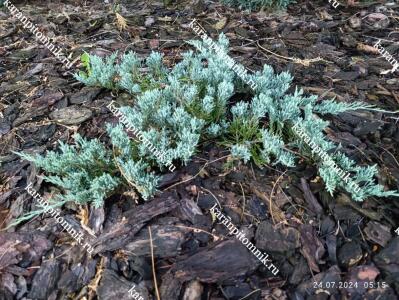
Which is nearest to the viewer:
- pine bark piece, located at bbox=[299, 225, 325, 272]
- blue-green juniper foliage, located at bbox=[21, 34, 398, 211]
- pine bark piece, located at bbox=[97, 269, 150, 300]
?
pine bark piece, located at bbox=[97, 269, 150, 300]

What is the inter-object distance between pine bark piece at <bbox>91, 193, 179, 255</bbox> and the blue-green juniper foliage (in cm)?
8

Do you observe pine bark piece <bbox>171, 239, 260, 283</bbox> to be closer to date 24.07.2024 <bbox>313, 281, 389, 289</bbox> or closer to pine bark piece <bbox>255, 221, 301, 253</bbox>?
pine bark piece <bbox>255, 221, 301, 253</bbox>

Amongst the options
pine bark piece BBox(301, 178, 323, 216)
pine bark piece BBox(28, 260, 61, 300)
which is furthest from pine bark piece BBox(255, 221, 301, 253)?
pine bark piece BBox(28, 260, 61, 300)

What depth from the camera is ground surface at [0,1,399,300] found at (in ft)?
6.88

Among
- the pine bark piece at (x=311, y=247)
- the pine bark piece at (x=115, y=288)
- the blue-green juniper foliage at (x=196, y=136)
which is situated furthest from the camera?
the blue-green juniper foliage at (x=196, y=136)

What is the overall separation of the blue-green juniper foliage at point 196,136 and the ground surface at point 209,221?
117 mm

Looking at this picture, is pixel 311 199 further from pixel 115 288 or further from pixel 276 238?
pixel 115 288

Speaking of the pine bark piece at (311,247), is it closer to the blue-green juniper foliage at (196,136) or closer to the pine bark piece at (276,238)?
the pine bark piece at (276,238)

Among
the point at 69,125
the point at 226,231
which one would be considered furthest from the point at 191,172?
the point at 69,125

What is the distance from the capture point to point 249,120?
101 inches

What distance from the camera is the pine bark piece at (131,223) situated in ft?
7.24

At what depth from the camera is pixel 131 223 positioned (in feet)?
7.43

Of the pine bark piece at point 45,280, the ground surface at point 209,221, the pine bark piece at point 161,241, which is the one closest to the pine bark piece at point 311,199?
Result: the ground surface at point 209,221

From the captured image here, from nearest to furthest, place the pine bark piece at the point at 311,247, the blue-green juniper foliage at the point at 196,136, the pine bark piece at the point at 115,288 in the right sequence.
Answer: the pine bark piece at the point at 115,288 → the pine bark piece at the point at 311,247 → the blue-green juniper foliage at the point at 196,136
